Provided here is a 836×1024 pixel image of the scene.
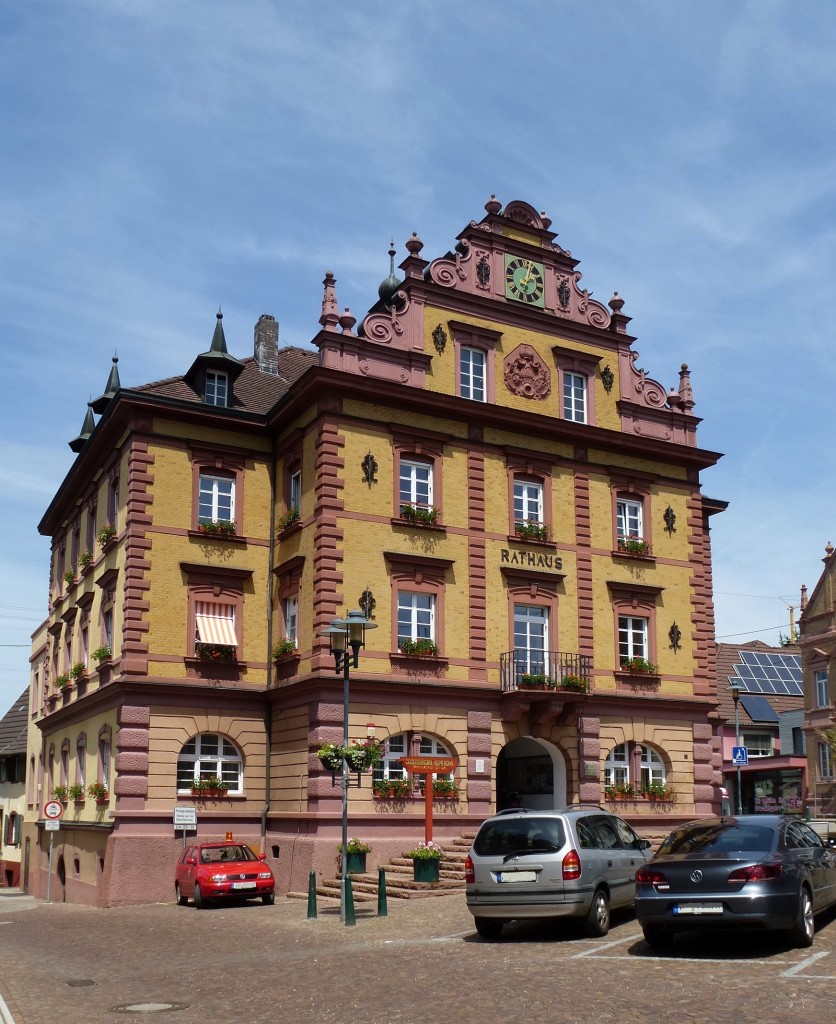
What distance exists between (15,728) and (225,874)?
34.8m

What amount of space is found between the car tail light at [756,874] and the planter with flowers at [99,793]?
70.4 ft

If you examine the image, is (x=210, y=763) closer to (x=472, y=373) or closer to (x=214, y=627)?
(x=214, y=627)

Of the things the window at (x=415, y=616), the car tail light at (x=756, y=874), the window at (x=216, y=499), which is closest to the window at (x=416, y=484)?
the window at (x=415, y=616)

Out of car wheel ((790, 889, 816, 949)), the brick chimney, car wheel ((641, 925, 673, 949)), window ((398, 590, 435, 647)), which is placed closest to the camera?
car wheel ((790, 889, 816, 949))

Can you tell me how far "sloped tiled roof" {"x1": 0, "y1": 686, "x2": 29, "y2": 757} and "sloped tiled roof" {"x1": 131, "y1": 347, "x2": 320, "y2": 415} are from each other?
76.7ft

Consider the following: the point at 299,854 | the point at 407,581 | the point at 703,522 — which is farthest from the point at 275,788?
the point at 703,522

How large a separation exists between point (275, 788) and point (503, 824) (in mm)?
14766

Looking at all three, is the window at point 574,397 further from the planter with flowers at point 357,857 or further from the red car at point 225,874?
the red car at point 225,874

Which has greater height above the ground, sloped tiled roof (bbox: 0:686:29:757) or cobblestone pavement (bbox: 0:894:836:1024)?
sloped tiled roof (bbox: 0:686:29:757)

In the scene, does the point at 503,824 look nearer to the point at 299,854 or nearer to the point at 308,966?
the point at 308,966

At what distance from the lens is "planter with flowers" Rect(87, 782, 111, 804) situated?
3269cm

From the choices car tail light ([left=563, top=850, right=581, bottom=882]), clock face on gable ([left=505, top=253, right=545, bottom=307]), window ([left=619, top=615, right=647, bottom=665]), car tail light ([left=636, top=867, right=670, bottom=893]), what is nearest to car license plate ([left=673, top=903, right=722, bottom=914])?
car tail light ([left=636, top=867, right=670, bottom=893])

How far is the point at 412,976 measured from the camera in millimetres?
14750

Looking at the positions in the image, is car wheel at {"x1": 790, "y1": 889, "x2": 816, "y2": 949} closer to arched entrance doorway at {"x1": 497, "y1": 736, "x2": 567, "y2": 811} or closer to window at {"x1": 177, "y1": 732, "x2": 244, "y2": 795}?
arched entrance doorway at {"x1": 497, "y1": 736, "x2": 567, "y2": 811}
